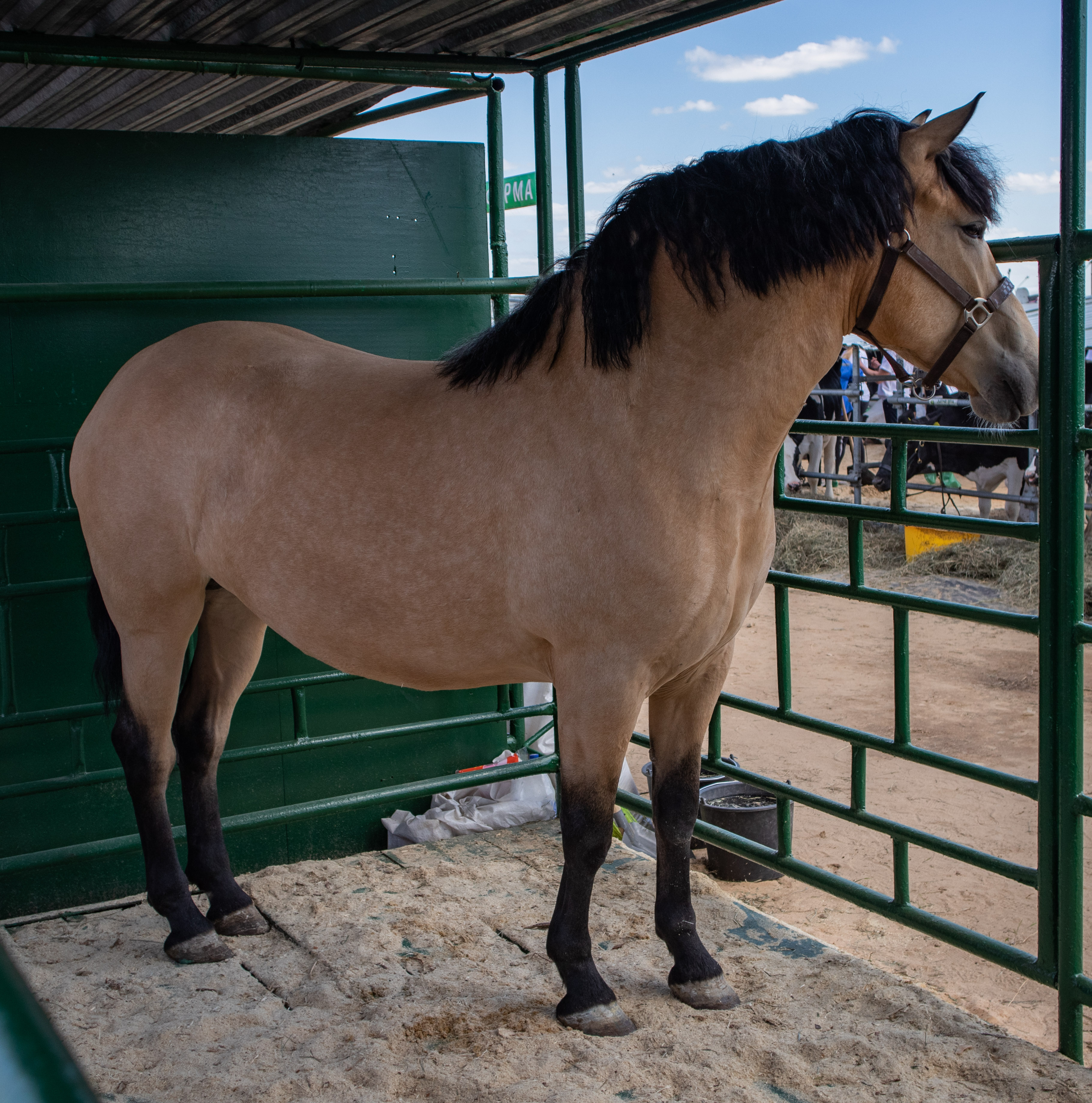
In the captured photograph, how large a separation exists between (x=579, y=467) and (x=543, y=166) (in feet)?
5.81

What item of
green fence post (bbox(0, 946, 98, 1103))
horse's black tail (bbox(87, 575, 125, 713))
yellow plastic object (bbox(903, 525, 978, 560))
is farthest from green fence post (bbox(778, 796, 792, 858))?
yellow plastic object (bbox(903, 525, 978, 560))

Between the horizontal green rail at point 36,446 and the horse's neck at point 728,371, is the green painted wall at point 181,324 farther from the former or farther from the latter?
the horse's neck at point 728,371

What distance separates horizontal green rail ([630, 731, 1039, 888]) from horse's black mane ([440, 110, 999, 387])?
4.75ft

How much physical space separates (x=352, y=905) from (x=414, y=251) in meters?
2.26

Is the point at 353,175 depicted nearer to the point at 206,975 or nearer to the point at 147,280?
the point at 147,280

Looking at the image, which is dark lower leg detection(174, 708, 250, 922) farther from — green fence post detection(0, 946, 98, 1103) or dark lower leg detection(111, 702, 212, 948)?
green fence post detection(0, 946, 98, 1103)

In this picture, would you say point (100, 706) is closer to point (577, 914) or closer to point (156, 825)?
point (156, 825)

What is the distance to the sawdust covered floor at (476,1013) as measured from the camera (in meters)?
2.30

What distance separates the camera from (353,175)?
3.74 meters

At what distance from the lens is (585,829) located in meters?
2.49

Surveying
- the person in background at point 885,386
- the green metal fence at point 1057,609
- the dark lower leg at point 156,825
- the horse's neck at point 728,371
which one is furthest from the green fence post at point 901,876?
the person in background at point 885,386

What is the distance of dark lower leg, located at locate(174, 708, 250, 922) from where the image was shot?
318 cm

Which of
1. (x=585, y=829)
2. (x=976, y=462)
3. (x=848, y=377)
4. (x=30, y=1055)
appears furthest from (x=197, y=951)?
(x=848, y=377)

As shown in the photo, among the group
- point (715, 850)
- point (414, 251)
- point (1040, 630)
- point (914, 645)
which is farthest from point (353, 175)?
point (914, 645)
